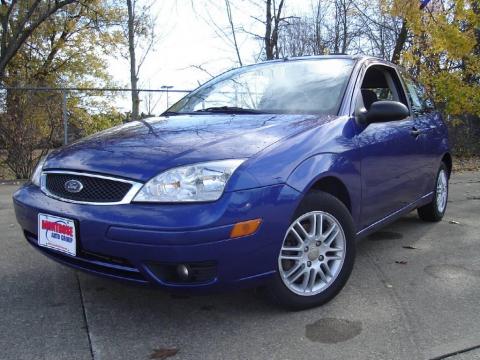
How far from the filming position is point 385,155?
3.55 metres

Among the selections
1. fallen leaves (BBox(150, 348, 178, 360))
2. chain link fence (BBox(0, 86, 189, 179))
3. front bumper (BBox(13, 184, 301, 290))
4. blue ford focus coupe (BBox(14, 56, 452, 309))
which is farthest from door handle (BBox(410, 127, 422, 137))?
chain link fence (BBox(0, 86, 189, 179))

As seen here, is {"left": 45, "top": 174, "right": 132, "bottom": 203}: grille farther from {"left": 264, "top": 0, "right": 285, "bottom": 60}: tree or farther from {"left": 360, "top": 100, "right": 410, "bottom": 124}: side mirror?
{"left": 264, "top": 0, "right": 285, "bottom": 60}: tree

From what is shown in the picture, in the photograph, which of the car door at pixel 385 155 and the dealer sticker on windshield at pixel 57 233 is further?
the car door at pixel 385 155

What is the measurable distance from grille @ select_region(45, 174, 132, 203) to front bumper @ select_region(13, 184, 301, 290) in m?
0.05

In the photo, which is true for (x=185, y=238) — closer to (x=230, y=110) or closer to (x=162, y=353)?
(x=162, y=353)

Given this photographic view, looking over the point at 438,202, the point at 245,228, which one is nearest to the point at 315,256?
the point at 245,228

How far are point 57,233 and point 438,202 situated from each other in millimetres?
3921

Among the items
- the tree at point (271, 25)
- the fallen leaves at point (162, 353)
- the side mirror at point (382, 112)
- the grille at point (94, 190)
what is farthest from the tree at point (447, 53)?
the fallen leaves at point (162, 353)

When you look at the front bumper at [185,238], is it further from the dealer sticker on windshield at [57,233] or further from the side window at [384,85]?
Answer: the side window at [384,85]

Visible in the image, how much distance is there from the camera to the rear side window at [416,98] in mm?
4526

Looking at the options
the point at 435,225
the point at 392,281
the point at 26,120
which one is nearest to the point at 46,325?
the point at 392,281

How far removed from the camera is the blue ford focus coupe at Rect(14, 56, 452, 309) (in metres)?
2.35

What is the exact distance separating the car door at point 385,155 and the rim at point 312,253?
49cm

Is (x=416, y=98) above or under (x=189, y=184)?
above
